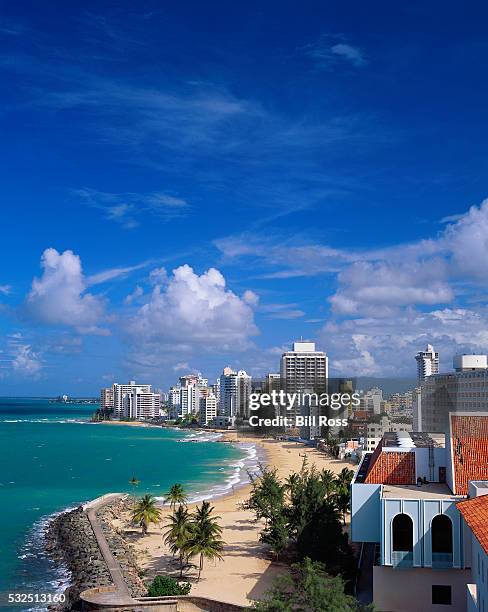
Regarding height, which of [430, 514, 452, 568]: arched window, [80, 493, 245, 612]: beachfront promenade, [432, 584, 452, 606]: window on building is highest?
[430, 514, 452, 568]: arched window

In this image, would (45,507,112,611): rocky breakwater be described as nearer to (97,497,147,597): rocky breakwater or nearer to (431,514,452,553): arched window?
(97,497,147,597): rocky breakwater

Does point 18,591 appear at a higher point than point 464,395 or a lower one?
lower

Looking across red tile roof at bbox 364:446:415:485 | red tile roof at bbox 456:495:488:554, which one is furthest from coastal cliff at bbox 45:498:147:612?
red tile roof at bbox 456:495:488:554

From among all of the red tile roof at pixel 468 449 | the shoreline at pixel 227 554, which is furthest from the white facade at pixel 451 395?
the red tile roof at pixel 468 449

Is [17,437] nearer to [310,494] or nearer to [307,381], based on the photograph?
[307,381]

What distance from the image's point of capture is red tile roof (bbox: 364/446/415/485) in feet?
89.9

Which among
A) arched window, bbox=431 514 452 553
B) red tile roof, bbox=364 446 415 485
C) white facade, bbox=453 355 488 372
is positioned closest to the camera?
arched window, bbox=431 514 452 553

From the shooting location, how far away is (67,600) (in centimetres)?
3028

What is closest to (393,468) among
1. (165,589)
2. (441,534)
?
(441,534)

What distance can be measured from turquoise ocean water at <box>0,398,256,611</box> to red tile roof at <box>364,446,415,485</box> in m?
15.6

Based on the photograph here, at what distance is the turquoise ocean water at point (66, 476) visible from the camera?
123ft

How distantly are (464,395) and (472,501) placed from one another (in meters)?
74.4

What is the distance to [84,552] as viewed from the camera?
38.4 meters

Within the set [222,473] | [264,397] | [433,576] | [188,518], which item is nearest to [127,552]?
[188,518]
